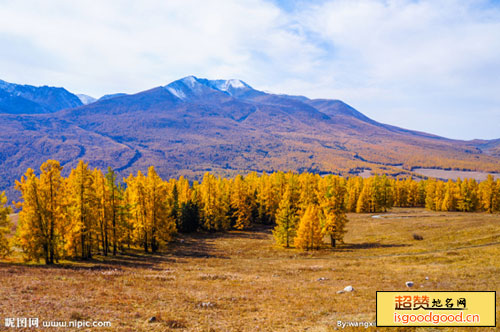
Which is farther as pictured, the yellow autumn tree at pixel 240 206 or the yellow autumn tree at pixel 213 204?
the yellow autumn tree at pixel 240 206

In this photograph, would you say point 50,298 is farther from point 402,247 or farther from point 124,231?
point 402,247

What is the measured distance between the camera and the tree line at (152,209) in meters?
29.9

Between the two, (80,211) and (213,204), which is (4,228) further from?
(213,204)

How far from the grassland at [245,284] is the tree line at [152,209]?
3.20 metres

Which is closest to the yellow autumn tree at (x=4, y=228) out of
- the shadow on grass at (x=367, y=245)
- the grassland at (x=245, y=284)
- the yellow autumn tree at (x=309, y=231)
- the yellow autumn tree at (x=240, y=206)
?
the grassland at (x=245, y=284)

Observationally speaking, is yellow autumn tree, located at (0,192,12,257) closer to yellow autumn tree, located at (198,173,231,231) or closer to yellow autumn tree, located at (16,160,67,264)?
yellow autumn tree, located at (16,160,67,264)

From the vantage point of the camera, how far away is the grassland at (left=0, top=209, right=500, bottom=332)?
13992mm

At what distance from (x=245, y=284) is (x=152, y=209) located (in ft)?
82.6

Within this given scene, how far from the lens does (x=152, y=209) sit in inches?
1742

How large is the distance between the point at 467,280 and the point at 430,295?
467 inches

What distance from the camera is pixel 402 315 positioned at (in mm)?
11930

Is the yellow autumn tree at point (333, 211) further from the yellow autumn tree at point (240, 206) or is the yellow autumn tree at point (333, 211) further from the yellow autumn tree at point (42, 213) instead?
the yellow autumn tree at point (42, 213)

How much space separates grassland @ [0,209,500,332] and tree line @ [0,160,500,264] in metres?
3.20

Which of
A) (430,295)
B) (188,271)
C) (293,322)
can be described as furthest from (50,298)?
(430,295)
